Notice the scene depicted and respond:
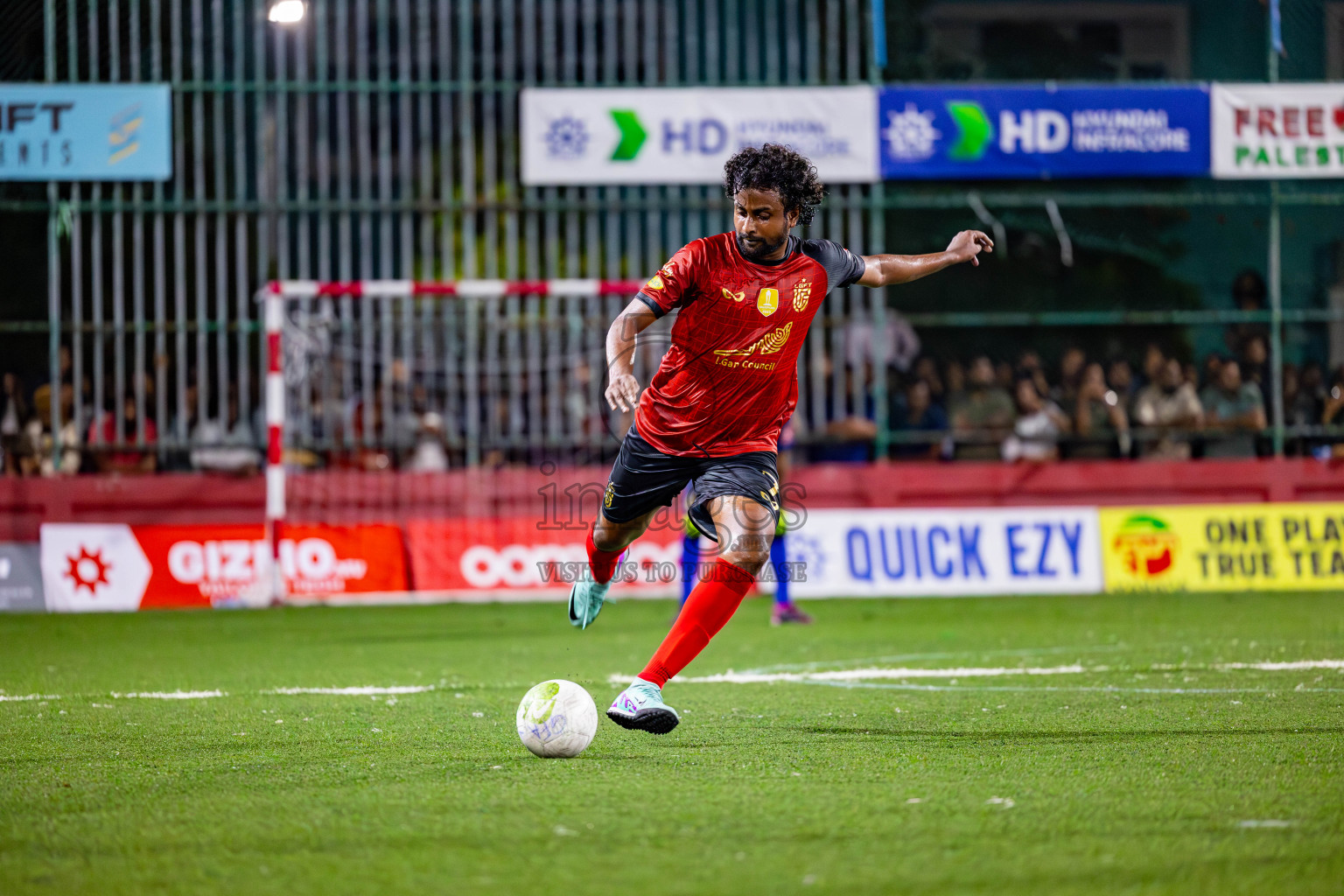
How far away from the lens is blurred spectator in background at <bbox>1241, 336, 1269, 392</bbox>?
1605 centimetres

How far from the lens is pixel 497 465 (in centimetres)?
1526

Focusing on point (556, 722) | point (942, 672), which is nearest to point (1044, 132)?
point (942, 672)

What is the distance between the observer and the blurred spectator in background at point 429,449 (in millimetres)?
15008

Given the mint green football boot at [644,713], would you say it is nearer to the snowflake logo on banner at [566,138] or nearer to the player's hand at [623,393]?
the player's hand at [623,393]

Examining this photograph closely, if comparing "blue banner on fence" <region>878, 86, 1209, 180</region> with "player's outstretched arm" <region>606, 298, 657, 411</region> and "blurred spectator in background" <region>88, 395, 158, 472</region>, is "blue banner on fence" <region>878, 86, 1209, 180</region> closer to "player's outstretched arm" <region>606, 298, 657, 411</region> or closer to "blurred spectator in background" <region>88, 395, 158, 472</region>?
"blurred spectator in background" <region>88, 395, 158, 472</region>

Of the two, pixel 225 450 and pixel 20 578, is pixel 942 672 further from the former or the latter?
pixel 20 578

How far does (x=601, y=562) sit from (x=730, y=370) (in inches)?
47.6

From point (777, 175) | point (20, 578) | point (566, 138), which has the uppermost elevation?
point (566, 138)

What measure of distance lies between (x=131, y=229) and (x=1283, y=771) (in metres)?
14.0

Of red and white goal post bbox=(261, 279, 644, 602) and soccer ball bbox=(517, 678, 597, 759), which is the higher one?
red and white goal post bbox=(261, 279, 644, 602)

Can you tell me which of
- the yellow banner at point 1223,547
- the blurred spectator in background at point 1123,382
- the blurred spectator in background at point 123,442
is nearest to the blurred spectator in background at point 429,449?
the blurred spectator in background at point 123,442

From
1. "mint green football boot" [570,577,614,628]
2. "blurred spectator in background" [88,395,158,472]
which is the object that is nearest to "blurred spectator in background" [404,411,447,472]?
"blurred spectator in background" [88,395,158,472]

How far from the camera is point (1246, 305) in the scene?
1653cm

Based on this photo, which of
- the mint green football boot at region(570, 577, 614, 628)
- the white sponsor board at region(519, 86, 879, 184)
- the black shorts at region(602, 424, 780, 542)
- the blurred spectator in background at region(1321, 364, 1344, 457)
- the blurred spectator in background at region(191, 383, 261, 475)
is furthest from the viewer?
the blurred spectator in background at region(1321, 364, 1344, 457)
